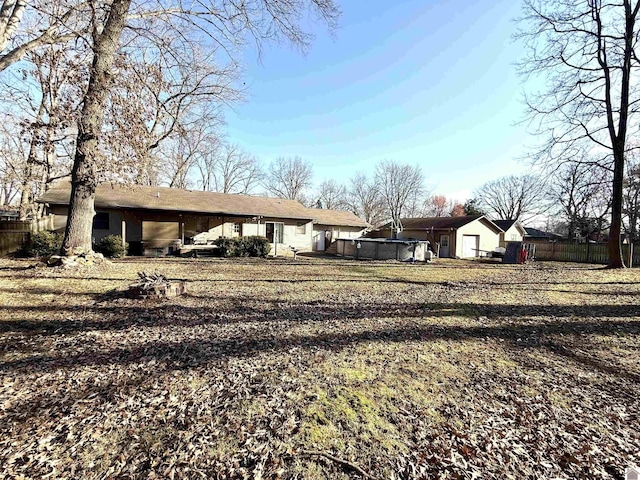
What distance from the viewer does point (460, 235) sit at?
80.8 feet

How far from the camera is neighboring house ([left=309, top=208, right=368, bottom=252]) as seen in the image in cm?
2569

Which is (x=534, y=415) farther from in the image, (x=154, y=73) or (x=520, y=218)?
(x=520, y=218)

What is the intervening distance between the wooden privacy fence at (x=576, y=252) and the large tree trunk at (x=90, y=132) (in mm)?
27846

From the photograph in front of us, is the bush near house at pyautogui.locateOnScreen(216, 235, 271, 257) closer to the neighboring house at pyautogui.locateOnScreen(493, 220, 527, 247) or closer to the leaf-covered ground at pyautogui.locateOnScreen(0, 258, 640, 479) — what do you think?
the leaf-covered ground at pyautogui.locateOnScreen(0, 258, 640, 479)

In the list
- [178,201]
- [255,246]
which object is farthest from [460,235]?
[178,201]

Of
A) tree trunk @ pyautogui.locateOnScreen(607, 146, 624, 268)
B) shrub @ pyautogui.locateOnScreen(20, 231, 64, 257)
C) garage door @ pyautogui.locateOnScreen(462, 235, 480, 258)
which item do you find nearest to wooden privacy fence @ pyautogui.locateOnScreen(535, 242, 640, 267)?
garage door @ pyautogui.locateOnScreen(462, 235, 480, 258)

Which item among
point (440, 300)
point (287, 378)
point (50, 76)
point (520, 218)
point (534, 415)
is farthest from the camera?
point (520, 218)

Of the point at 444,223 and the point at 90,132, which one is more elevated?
the point at 90,132

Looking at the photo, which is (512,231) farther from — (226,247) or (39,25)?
(39,25)

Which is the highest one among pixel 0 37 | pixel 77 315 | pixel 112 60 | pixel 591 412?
pixel 112 60

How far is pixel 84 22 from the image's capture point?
717 centimetres

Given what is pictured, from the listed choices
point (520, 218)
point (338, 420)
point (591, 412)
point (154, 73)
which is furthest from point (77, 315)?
point (520, 218)

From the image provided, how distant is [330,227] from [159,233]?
1341cm

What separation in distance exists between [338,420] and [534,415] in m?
1.92
